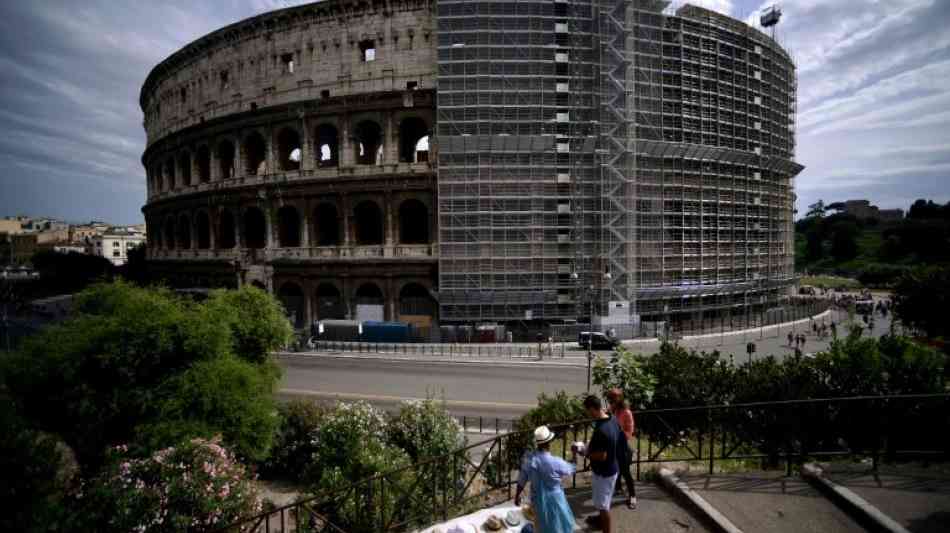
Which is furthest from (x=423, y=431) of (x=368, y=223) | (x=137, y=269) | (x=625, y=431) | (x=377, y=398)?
(x=137, y=269)

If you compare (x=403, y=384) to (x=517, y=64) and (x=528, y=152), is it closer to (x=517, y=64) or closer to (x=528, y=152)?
(x=528, y=152)

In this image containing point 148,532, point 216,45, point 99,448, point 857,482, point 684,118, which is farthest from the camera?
point 216,45

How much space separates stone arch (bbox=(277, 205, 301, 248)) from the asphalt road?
34.4 ft

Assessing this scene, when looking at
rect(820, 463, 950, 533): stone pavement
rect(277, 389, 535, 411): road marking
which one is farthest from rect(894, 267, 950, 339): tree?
rect(820, 463, 950, 533): stone pavement

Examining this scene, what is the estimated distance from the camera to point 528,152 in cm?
2512

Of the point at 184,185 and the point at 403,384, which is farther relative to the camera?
the point at 184,185

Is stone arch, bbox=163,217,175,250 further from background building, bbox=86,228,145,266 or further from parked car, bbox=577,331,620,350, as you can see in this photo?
background building, bbox=86,228,145,266

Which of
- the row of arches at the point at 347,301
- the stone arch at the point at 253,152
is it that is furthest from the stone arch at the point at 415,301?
the stone arch at the point at 253,152

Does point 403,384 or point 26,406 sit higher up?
point 26,406

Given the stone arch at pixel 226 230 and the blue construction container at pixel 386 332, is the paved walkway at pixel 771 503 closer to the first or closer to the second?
the blue construction container at pixel 386 332

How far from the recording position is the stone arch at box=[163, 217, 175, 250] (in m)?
38.1

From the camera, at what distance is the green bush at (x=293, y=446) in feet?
38.9

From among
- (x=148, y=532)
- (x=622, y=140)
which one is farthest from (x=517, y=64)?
(x=148, y=532)

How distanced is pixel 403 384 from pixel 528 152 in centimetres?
1427
